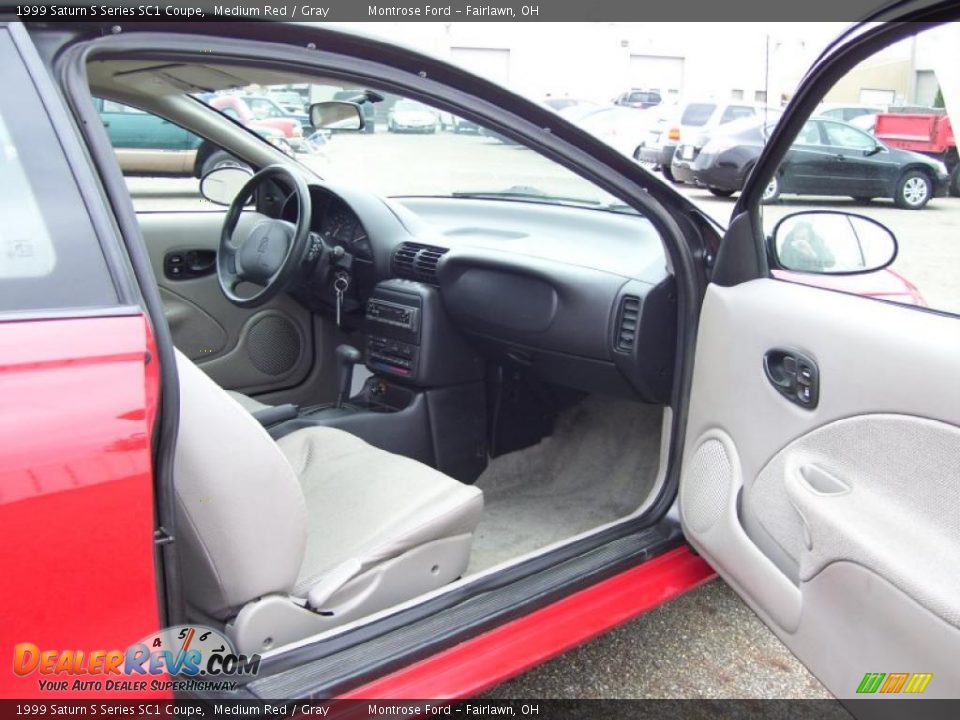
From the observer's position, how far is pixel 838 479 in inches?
63.1

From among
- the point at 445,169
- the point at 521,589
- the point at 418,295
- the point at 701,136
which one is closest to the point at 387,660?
the point at 521,589

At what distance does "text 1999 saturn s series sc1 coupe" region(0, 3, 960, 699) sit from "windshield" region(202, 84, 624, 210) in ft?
0.11

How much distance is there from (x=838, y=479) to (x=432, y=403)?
1.51m

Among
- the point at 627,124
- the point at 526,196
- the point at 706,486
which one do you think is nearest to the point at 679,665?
the point at 706,486

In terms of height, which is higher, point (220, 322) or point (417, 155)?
point (417, 155)

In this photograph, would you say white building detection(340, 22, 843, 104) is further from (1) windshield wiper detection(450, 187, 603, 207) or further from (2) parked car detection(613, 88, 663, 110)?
(1) windshield wiper detection(450, 187, 603, 207)

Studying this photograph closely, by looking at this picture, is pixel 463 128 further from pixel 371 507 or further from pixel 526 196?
pixel 371 507

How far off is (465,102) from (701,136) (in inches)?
359

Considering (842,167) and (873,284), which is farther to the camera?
(842,167)

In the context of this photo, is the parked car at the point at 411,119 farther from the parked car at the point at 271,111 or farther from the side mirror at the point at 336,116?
the parked car at the point at 271,111

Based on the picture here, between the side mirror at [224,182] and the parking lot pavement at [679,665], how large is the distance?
2.00m

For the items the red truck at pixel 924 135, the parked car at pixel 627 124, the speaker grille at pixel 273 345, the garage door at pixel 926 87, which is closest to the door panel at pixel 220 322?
the speaker grille at pixel 273 345

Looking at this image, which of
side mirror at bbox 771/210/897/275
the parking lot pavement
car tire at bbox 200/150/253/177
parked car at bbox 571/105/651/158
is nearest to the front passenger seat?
the parking lot pavement

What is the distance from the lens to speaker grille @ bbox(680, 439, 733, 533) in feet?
6.41
